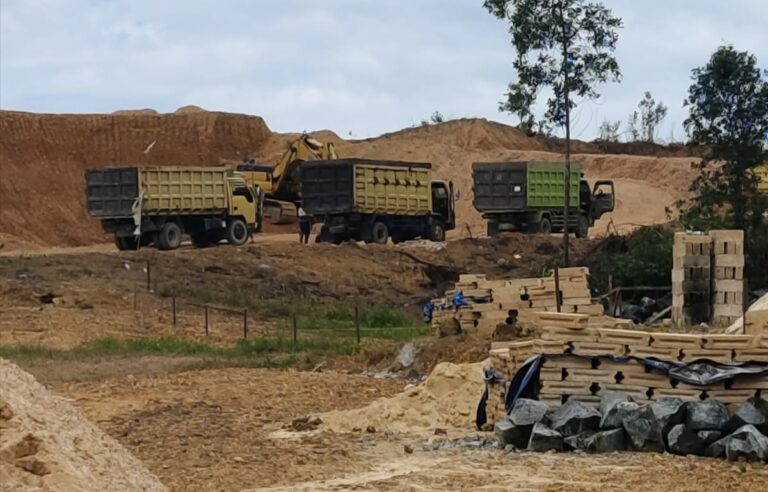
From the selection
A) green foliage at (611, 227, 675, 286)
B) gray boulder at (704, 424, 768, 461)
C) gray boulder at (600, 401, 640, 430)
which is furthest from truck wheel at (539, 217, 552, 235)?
gray boulder at (704, 424, 768, 461)

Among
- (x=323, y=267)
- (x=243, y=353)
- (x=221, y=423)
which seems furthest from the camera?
(x=323, y=267)

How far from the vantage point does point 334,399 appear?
17.9 metres

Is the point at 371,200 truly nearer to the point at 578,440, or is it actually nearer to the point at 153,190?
the point at 153,190

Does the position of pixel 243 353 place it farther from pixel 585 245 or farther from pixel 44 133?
pixel 44 133

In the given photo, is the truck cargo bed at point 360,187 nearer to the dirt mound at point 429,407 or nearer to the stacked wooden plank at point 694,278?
the stacked wooden plank at point 694,278

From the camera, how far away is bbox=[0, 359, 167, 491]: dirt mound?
27.3 ft

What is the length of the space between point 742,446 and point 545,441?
6.05 ft

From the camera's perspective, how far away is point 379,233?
43.0 m

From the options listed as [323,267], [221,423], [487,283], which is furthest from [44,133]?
[221,423]

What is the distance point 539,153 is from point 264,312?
4015 cm

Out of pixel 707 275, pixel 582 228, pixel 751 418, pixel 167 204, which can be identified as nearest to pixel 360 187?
pixel 167 204

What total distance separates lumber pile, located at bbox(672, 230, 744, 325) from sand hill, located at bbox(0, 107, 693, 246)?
32.5m

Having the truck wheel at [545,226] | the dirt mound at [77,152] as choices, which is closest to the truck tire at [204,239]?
the truck wheel at [545,226]

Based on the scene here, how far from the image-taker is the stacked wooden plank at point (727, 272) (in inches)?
850
